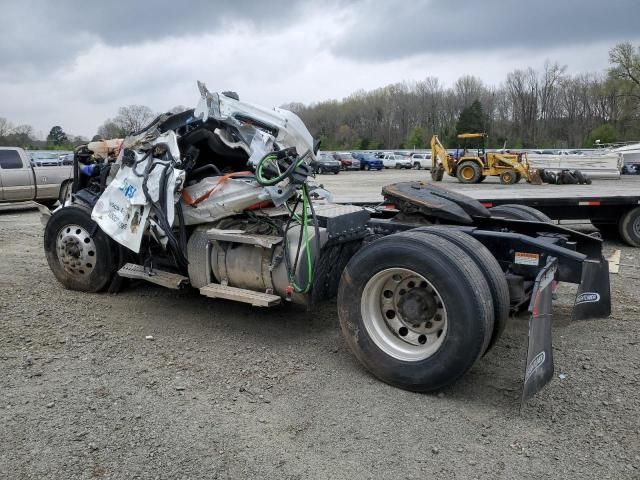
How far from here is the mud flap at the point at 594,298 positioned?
14.9 feet

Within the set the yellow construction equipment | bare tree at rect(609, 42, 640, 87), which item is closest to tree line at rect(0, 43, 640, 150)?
bare tree at rect(609, 42, 640, 87)

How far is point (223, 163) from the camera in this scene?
5.59 m

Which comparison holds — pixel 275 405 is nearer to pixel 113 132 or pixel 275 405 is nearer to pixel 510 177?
pixel 113 132

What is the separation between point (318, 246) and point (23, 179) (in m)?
13.6

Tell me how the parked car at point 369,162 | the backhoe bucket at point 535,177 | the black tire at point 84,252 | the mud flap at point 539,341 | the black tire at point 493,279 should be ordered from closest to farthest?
the mud flap at point 539,341 → the black tire at point 493,279 → the black tire at point 84,252 → the backhoe bucket at point 535,177 → the parked car at point 369,162

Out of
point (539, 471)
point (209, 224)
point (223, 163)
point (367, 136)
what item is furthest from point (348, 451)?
point (367, 136)

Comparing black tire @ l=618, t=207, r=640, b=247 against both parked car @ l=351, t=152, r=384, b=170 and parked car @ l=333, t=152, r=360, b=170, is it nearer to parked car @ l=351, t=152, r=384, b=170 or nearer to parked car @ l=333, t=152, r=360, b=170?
parked car @ l=333, t=152, r=360, b=170

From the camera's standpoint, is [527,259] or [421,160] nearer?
[527,259]

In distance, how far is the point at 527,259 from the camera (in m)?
4.23

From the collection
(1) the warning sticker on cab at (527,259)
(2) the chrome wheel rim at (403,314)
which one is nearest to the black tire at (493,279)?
(2) the chrome wheel rim at (403,314)

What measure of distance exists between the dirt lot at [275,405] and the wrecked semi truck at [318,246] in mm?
335

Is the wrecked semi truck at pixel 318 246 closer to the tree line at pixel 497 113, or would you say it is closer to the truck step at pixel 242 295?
the truck step at pixel 242 295

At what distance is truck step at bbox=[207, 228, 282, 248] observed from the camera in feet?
15.4

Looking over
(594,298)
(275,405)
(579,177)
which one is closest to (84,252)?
(275,405)
